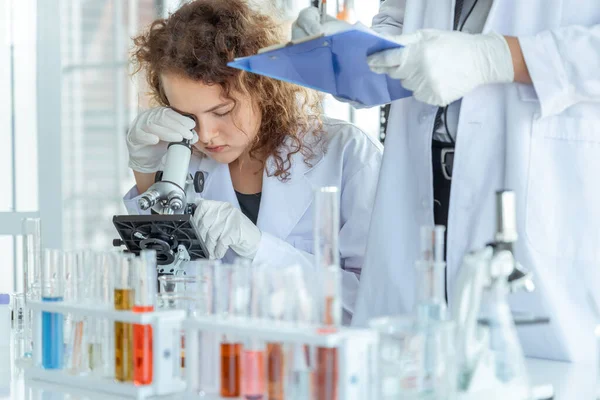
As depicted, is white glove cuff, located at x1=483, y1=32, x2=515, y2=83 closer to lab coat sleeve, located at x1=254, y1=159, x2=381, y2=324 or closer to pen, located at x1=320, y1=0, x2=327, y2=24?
pen, located at x1=320, y1=0, x2=327, y2=24

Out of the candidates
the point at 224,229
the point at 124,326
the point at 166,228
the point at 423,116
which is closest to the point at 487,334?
the point at 124,326

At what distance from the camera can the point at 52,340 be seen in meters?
1.58

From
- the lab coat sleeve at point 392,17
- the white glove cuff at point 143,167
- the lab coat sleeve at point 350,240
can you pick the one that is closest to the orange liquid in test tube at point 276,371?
the lab coat sleeve at point 350,240

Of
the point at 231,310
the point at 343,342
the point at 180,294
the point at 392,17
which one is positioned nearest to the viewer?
the point at 343,342

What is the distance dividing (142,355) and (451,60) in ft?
2.74

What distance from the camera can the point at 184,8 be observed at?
2533 mm

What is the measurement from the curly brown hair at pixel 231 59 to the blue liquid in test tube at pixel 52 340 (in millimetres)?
1001

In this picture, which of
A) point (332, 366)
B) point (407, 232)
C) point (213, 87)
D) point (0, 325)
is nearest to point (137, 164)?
point (213, 87)

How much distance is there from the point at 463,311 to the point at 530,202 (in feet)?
1.61

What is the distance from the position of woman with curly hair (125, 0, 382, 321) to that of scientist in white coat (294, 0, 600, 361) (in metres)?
0.73

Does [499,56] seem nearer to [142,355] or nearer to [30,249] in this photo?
[142,355]

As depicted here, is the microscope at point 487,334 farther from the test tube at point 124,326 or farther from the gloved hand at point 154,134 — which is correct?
the gloved hand at point 154,134

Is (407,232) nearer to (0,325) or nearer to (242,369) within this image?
(242,369)

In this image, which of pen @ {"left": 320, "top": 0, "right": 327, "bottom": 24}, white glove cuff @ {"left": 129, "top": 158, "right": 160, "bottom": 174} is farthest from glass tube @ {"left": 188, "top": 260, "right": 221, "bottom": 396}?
white glove cuff @ {"left": 129, "top": 158, "right": 160, "bottom": 174}
